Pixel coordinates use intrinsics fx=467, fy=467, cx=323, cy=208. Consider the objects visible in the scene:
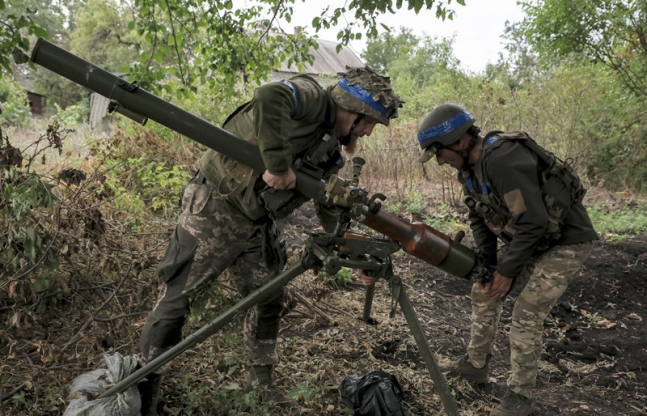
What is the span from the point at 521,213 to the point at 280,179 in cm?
149

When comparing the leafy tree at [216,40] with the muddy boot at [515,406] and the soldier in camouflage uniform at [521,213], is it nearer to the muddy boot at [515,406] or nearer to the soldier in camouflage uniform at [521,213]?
the soldier in camouflage uniform at [521,213]

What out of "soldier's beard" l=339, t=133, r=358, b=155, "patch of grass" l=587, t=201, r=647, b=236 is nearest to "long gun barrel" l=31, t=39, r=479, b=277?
"soldier's beard" l=339, t=133, r=358, b=155

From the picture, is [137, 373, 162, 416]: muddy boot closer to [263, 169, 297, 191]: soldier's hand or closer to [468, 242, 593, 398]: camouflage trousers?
[263, 169, 297, 191]: soldier's hand

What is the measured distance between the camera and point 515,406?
308cm

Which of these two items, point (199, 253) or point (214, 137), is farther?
point (199, 253)

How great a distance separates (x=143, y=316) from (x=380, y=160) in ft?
20.9

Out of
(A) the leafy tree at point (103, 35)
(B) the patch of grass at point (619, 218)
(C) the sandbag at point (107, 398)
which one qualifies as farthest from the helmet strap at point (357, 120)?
(A) the leafy tree at point (103, 35)

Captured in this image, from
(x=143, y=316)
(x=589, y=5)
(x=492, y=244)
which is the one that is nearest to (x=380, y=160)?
(x=589, y=5)

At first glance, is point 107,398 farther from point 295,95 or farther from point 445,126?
point 445,126

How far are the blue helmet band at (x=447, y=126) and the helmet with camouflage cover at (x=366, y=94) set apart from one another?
0.54 m

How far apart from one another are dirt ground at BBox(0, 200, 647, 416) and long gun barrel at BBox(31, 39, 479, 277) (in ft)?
3.49

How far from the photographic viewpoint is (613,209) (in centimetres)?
834

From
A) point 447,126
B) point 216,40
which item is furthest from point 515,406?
point 216,40

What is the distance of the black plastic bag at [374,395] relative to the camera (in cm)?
277
